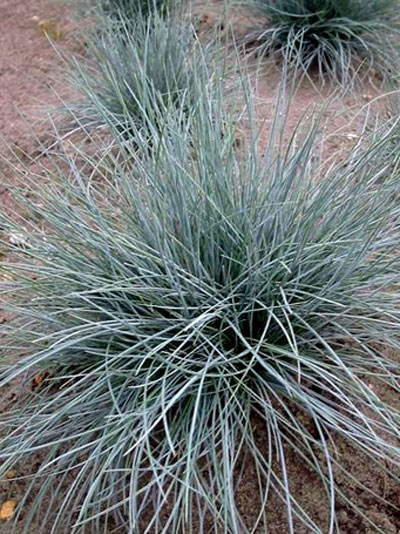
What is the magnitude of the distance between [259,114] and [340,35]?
2.57 feet

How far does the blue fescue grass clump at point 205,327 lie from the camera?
165 cm

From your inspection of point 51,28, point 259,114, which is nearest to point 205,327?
point 259,114

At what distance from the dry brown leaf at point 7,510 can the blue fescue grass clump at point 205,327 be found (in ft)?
0.21

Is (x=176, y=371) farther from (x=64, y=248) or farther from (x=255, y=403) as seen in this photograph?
(x=64, y=248)

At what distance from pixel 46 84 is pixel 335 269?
8.23 ft

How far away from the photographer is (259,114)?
128 inches

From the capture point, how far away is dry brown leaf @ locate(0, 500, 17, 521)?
1.81 metres

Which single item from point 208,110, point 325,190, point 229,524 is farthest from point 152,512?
point 208,110

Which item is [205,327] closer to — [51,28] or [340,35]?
[340,35]

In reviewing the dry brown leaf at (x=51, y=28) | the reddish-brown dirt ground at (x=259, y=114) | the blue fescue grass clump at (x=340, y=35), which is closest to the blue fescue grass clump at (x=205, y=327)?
the reddish-brown dirt ground at (x=259, y=114)

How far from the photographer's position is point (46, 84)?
12.4 ft

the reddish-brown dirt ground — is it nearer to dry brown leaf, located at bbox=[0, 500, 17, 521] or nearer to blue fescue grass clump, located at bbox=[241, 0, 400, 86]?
dry brown leaf, located at bbox=[0, 500, 17, 521]

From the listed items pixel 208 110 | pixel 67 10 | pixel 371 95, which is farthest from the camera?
pixel 67 10

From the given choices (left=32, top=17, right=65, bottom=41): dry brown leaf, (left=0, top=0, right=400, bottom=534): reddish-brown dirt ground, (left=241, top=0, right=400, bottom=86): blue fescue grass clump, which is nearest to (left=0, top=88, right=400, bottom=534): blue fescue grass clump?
(left=0, top=0, right=400, bottom=534): reddish-brown dirt ground
